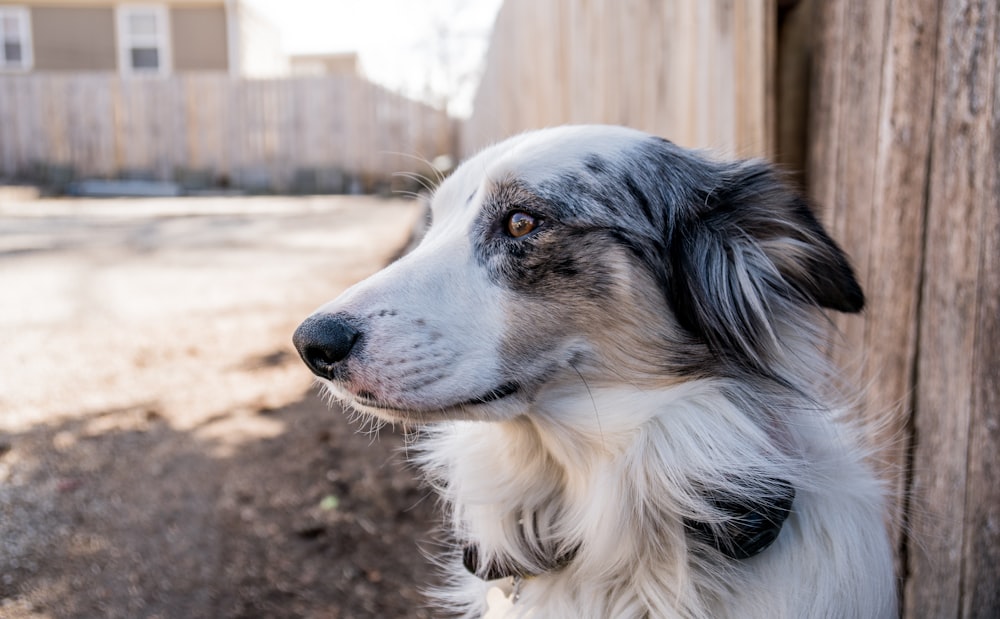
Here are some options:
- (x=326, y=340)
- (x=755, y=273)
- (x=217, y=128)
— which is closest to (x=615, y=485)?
(x=755, y=273)

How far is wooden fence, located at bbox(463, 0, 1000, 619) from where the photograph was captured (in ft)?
6.22

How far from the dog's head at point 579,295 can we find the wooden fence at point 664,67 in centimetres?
69

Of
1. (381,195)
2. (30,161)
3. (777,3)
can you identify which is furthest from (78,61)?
(777,3)

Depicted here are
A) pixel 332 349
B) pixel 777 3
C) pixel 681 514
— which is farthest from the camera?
pixel 777 3

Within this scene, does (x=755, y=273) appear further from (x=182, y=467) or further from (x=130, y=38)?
(x=130, y=38)

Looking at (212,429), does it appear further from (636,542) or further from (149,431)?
(636,542)

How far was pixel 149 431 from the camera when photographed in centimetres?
426

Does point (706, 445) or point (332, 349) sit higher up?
point (332, 349)

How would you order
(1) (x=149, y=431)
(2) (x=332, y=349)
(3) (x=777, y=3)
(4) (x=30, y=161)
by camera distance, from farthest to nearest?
(4) (x=30, y=161) < (1) (x=149, y=431) < (3) (x=777, y=3) < (2) (x=332, y=349)

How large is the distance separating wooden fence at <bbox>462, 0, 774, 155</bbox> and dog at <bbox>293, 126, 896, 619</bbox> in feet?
2.46

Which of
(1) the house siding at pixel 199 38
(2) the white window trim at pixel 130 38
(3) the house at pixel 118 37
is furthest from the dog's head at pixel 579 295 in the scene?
(2) the white window trim at pixel 130 38

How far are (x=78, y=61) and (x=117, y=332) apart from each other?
72.9 feet

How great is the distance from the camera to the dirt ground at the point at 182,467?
2979mm

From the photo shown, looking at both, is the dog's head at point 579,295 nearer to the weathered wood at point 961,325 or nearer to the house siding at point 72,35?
the weathered wood at point 961,325
